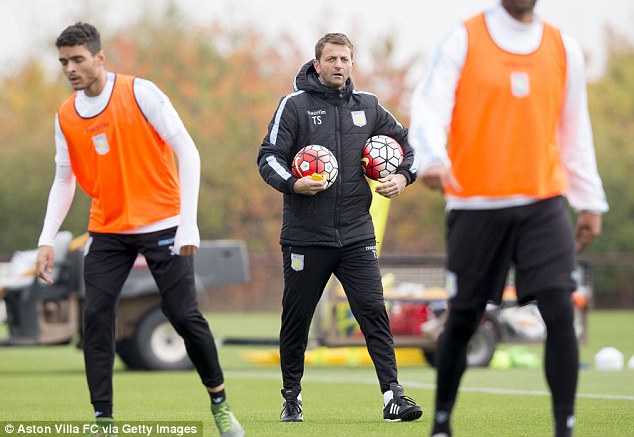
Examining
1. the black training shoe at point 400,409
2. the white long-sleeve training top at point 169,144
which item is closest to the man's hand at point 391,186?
the black training shoe at point 400,409

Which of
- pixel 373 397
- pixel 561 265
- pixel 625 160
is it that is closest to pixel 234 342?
pixel 373 397

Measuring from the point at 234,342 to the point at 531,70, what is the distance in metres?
10.6

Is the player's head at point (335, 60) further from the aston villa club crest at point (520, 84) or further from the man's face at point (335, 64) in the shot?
the aston villa club crest at point (520, 84)

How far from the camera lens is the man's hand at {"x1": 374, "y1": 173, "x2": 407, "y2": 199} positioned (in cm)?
790

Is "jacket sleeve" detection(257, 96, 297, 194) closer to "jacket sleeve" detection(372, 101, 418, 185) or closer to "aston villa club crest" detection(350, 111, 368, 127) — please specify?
"aston villa club crest" detection(350, 111, 368, 127)

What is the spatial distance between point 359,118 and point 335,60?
0.39 meters

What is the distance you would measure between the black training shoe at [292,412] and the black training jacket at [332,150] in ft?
3.29

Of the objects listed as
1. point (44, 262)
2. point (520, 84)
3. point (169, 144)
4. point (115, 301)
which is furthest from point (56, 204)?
point (520, 84)

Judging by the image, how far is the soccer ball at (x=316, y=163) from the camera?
25.8 ft

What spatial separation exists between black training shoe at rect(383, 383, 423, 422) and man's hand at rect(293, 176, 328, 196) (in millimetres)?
1268

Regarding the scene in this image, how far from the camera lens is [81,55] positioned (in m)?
6.94

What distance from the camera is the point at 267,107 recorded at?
46031 millimetres

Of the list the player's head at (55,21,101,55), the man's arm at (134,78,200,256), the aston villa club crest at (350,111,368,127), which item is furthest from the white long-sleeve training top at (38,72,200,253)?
the aston villa club crest at (350,111,368,127)

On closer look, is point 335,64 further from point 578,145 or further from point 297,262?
point 578,145
